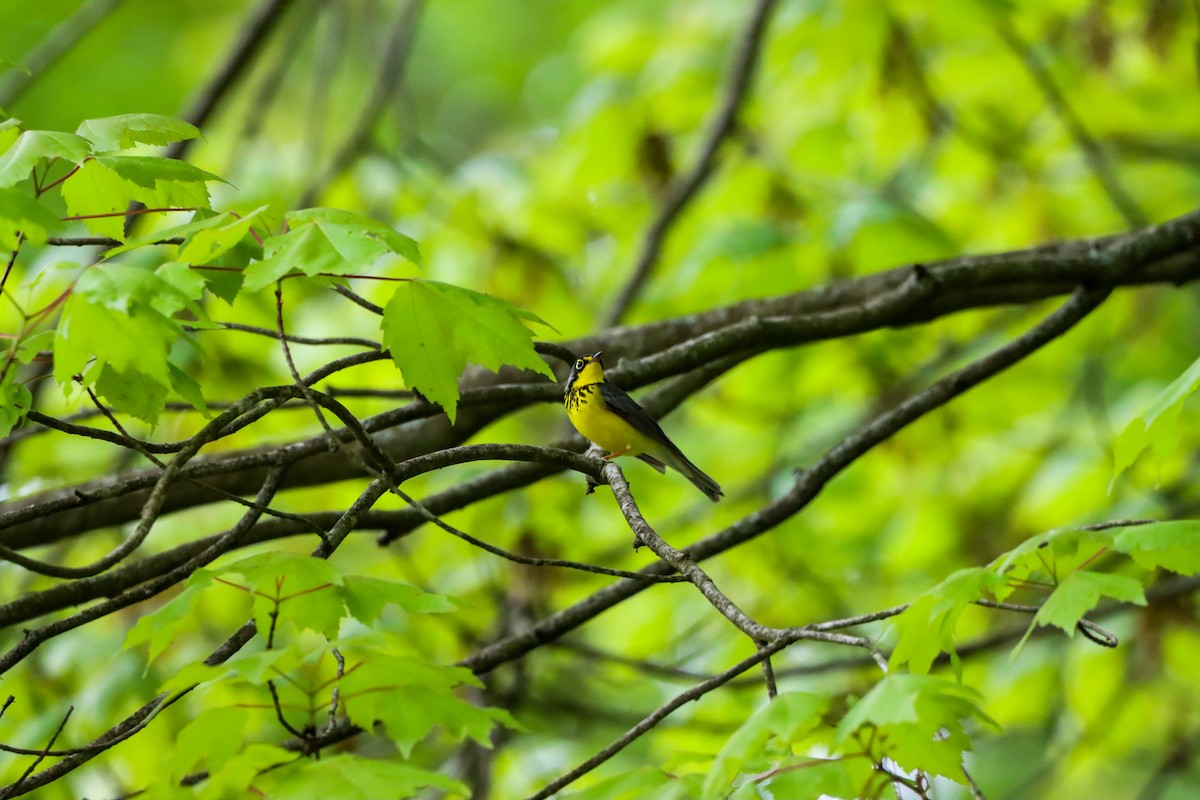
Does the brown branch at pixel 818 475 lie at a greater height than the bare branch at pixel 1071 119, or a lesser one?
lesser

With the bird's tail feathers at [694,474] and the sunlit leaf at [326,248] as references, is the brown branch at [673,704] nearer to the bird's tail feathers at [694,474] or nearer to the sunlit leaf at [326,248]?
the sunlit leaf at [326,248]

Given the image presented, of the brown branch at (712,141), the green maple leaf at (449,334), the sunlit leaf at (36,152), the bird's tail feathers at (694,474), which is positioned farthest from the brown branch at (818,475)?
the brown branch at (712,141)

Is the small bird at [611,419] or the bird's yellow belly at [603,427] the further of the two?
the bird's yellow belly at [603,427]

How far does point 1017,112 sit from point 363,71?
7255 mm

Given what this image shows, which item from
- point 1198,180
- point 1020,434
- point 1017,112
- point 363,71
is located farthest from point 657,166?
point 363,71

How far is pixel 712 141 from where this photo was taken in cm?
Result: 508

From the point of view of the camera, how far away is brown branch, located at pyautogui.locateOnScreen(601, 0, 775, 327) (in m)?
5.06

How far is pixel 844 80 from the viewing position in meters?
6.05

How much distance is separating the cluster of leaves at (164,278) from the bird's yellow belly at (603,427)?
1.83 m

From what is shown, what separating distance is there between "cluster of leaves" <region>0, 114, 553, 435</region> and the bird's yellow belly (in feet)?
6.02

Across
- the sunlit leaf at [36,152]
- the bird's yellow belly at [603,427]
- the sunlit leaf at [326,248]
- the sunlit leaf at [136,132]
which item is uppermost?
the sunlit leaf at [136,132]

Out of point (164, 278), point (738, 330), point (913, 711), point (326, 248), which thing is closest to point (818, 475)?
point (738, 330)

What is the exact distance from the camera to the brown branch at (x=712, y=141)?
5062 millimetres

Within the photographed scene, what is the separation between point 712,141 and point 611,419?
1.69 metres
